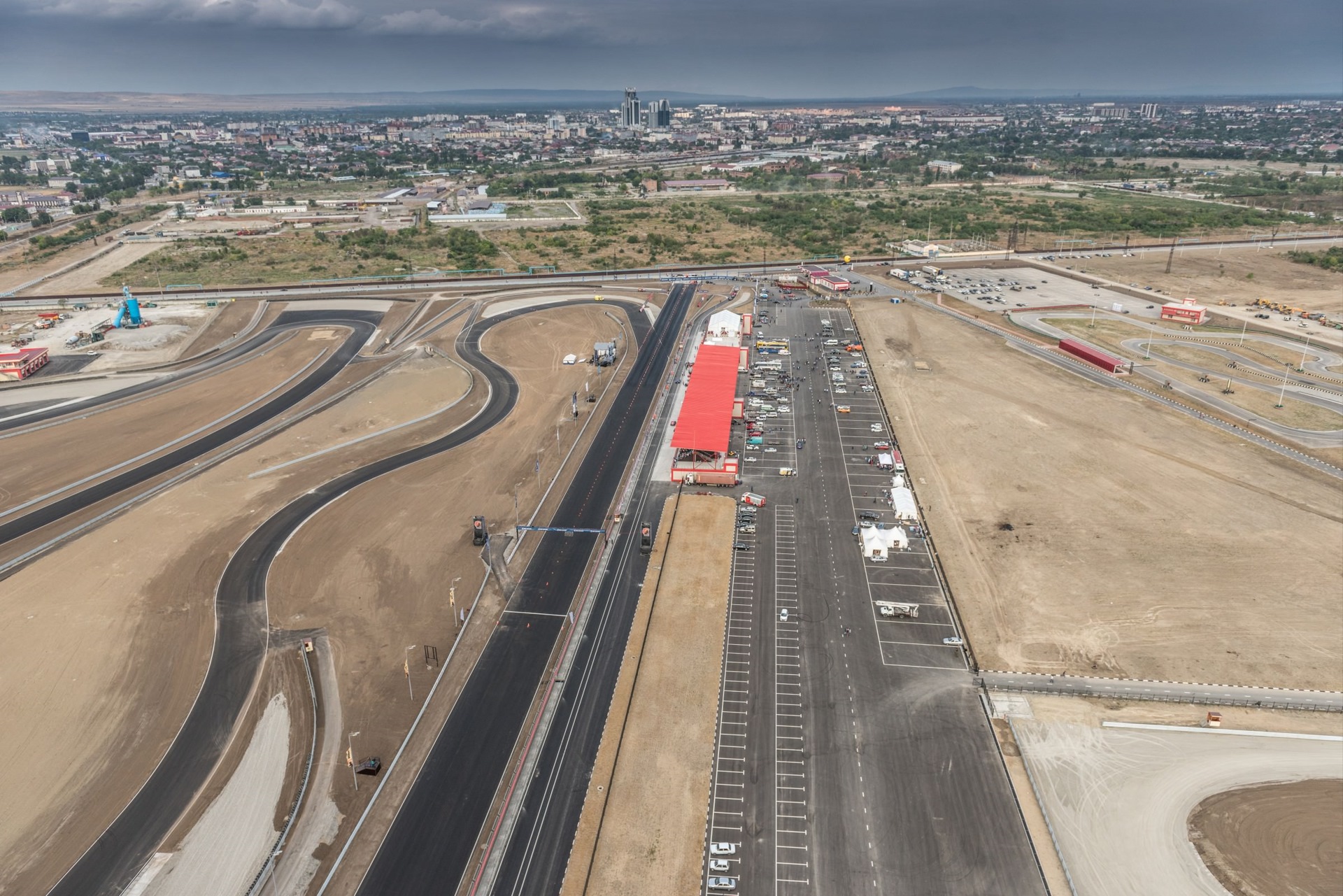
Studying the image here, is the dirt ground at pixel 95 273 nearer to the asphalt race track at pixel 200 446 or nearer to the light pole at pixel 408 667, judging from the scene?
the asphalt race track at pixel 200 446

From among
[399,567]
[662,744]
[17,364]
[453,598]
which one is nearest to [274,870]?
[662,744]

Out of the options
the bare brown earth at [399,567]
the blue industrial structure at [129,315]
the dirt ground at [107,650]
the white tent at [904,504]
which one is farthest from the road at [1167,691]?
the blue industrial structure at [129,315]

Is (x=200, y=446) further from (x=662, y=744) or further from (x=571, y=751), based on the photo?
(x=662, y=744)

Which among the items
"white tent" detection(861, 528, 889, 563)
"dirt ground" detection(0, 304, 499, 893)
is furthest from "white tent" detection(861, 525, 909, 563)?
"dirt ground" detection(0, 304, 499, 893)

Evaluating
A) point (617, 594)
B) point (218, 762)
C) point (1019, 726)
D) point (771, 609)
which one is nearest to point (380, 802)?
point (218, 762)

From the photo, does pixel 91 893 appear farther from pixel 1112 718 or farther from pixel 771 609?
pixel 1112 718
